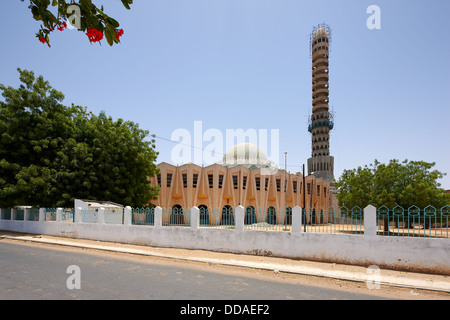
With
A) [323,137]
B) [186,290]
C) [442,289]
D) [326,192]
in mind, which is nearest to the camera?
[186,290]

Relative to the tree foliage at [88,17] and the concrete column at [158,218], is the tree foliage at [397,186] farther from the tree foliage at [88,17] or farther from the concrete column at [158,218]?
the tree foliage at [88,17]

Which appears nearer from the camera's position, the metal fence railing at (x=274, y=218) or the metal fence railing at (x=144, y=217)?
the metal fence railing at (x=274, y=218)

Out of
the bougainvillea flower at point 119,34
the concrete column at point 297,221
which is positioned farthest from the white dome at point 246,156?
the bougainvillea flower at point 119,34

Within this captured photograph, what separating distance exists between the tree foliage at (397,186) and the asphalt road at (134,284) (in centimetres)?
1779

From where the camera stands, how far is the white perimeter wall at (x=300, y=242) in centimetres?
852

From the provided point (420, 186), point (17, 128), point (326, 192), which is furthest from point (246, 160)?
point (17, 128)

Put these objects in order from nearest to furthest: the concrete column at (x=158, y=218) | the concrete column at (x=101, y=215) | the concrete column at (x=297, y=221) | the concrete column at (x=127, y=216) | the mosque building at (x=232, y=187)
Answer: the concrete column at (x=297, y=221) < the concrete column at (x=158, y=218) < the concrete column at (x=127, y=216) < the concrete column at (x=101, y=215) < the mosque building at (x=232, y=187)

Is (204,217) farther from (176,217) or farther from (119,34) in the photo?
(119,34)

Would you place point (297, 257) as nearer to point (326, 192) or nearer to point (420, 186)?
point (420, 186)

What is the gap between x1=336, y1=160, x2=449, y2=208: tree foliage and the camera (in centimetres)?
2080

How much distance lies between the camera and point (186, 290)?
641 centimetres

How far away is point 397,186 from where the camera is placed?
22328 millimetres

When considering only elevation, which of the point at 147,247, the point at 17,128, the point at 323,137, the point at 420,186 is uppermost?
the point at 323,137

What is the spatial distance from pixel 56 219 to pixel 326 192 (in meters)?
44.6
